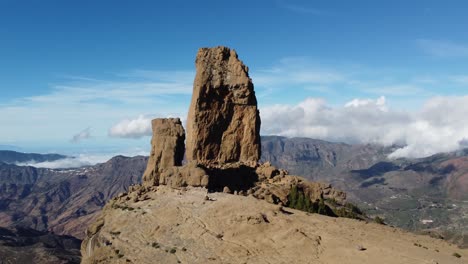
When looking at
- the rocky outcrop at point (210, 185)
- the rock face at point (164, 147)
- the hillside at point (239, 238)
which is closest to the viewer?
the hillside at point (239, 238)

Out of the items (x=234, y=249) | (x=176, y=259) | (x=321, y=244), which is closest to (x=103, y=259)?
(x=176, y=259)

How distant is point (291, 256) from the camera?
4634 cm

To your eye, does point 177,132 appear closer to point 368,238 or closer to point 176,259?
point 176,259

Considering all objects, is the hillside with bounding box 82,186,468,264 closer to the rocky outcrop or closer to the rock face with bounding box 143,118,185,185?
the rocky outcrop

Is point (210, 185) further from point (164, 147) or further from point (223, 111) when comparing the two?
point (223, 111)

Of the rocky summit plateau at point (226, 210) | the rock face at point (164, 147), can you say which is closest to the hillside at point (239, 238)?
the rocky summit plateau at point (226, 210)

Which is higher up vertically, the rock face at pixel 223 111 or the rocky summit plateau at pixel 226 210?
the rock face at pixel 223 111

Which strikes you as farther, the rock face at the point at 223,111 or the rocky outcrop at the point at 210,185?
the rock face at the point at 223,111

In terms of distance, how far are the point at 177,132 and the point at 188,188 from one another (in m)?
15.3

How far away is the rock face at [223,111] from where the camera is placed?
8750 centimetres

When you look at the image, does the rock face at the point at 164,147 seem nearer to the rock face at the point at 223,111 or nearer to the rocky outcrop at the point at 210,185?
the rocky outcrop at the point at 210,185

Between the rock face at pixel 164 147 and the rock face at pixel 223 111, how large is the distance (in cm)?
486

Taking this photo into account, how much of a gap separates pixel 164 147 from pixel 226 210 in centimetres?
2752

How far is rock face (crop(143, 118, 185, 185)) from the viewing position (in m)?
80.2
